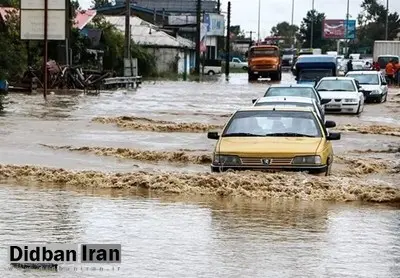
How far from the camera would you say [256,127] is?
1594 cm

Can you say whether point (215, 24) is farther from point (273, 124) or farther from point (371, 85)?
point (273, 124)

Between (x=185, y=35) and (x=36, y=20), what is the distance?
226ft

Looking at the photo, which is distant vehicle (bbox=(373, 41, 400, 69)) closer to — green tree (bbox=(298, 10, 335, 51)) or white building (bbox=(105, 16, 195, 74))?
white building (bbox=(105, 16, 195, 74))

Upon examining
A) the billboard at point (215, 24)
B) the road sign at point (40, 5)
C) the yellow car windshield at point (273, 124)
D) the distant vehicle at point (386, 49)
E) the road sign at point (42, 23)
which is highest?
the billboard at point (215, 24)

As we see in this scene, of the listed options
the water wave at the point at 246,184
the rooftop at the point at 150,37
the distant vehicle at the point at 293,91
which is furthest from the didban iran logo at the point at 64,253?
the rooftop at the point at 150,37

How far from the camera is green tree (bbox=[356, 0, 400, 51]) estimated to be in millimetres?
145875

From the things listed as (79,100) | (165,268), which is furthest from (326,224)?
(79,100)

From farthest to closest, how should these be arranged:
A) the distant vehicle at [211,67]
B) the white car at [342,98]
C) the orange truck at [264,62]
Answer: the distant vehicle at [211,67], the orange truck at [264,62], the white car at [342,98]

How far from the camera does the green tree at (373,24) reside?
479 feet

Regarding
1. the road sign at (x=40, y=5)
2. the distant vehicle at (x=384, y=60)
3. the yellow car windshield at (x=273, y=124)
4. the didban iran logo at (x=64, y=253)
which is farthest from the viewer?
the distant vehicle at (x=384, y=60)

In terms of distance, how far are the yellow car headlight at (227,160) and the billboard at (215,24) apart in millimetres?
87617

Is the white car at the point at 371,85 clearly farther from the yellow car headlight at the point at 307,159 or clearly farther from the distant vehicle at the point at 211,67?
the distant vehicle at the point at 211,67

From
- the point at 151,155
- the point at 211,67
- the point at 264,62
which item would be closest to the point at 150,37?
the point at 211,67

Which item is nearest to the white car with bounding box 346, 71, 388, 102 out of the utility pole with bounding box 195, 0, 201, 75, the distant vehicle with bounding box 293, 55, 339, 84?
the distant vehicle with bounding box 293, 55, 339, 84
